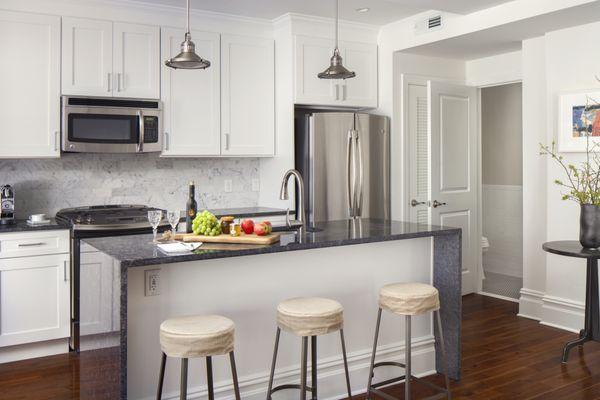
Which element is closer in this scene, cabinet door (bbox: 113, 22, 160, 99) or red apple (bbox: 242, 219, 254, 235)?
red apple (bbox: 242, 219, 254, 235)

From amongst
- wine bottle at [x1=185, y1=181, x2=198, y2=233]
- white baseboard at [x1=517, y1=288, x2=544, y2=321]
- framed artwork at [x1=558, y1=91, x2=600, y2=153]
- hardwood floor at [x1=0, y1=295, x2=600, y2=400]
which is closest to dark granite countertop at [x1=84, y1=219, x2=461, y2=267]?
wine bottle at [x1=185, y1=181, x2=198, y2=233]

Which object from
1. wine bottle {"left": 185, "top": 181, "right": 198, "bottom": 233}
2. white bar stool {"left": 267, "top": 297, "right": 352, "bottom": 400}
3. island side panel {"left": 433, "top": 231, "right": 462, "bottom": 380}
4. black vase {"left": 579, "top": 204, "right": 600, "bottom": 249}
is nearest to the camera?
white bar stool {"left": 267, "top": 297, "right": 352, "bottom": 400}

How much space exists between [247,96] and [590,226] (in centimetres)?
287

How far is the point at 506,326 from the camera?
454 centimetres

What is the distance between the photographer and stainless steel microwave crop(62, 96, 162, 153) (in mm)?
4078

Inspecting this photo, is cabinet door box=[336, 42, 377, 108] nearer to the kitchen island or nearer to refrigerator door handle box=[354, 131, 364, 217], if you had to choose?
refrigerator door handle box=[354, 131, 364, 217]

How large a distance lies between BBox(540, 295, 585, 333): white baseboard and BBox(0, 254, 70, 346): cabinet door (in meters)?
3.70

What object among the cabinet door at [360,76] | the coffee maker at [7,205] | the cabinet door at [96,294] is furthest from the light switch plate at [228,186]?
the cabinet door at [96,294]

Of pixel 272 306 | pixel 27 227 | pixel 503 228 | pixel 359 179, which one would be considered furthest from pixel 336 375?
pixel 503 228

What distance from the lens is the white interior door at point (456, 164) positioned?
4.99 metres

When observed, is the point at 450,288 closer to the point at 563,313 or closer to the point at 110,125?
the point at 563,313

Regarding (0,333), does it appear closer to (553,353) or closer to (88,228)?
(88,228)

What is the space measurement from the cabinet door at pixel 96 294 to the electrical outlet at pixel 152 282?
18 cm

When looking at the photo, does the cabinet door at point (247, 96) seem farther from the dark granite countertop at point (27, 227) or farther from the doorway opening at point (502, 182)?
the doorway opening at point (502, 182)
